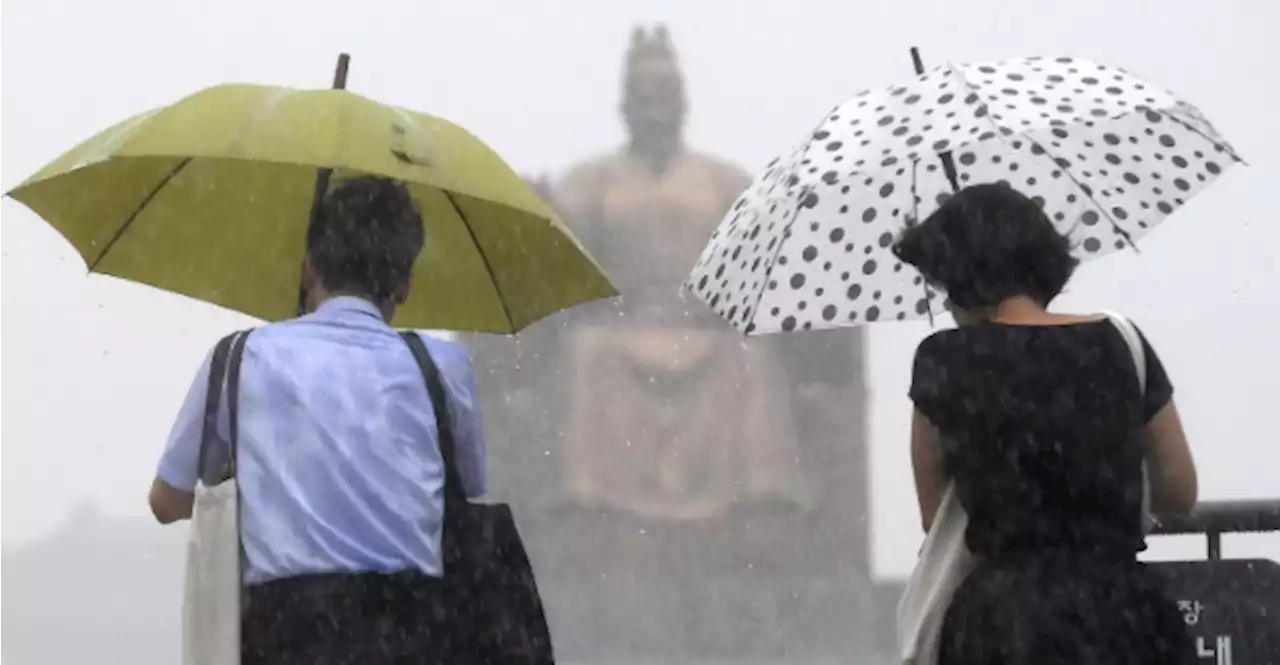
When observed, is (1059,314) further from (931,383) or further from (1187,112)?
(1187,112)

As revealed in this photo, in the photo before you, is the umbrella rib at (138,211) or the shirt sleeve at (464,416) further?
the umbrella rib at (138,211)

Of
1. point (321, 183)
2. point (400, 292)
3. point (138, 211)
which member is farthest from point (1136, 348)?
point (138, 211)

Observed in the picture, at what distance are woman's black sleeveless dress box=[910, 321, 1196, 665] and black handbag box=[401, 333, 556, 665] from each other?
647 millimetres

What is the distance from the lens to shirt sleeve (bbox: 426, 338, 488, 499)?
262 cm

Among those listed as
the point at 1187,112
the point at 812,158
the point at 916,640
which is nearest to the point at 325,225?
the point at 812,158

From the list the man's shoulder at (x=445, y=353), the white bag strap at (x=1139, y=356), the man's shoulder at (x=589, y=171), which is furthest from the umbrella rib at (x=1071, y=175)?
the man's shoulder at (x=589, y=171)

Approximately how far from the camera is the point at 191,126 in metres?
2.76

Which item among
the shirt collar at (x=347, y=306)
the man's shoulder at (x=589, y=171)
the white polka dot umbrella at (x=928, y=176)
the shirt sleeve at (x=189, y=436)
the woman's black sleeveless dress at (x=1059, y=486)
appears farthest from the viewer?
the man's shoulder at (x=589, y=171)

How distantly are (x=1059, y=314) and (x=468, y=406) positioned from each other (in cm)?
85

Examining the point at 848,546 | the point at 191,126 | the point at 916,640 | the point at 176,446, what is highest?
the point at 191,126

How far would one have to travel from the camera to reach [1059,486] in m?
2.44

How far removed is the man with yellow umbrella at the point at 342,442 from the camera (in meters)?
2.50

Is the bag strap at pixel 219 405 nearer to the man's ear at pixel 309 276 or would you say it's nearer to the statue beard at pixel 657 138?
the man's ear at pixel 309 276

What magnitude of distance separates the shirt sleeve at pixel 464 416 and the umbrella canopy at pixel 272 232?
0.33 meters
